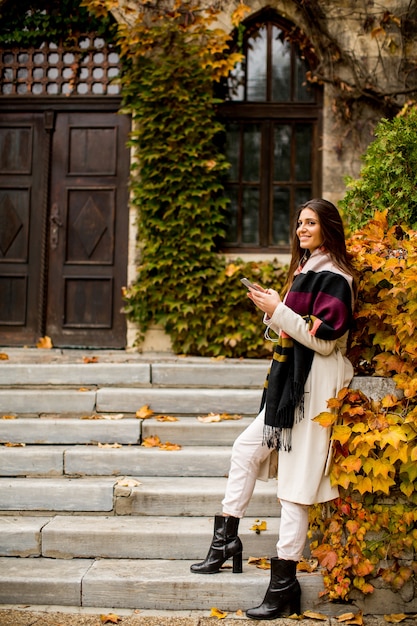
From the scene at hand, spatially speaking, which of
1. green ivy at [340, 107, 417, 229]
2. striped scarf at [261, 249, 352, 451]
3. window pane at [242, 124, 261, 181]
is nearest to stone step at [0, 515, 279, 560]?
striped scarf at [261, 249, 352, 451]

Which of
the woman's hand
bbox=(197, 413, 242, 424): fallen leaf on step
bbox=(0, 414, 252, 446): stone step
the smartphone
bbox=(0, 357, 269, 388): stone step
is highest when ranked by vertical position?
the smartphone

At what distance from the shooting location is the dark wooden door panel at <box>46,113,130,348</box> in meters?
6.90

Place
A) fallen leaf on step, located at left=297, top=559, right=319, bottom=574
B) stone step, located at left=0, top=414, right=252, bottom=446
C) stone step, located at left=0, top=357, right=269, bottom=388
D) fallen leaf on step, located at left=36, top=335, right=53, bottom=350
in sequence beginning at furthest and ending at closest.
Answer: fallen leaf on step, located at left=36, top=335, right=53, bottom=350
stone step, located at left=0, top=357, right=269, bottom=388
stone step, located at left=0, top=414, right=252, bottom=446
fallen leaf on step, located at left=297, top=559, right=319, bottom=574

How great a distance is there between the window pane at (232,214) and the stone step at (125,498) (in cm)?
359

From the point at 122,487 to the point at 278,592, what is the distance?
4.16 ft

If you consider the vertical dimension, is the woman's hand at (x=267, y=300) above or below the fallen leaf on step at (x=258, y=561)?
above

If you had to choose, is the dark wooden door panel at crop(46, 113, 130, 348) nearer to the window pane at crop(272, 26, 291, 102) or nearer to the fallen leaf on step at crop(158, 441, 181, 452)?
the window pane at crop(272, 26, 291, 102)

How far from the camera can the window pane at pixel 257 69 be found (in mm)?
6957

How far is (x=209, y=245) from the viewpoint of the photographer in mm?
6398

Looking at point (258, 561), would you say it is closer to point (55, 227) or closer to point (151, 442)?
point (151, 442)

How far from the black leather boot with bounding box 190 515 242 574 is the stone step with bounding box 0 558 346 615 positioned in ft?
A: 0.14

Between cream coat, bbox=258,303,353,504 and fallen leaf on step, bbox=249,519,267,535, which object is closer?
cream coat, bbox=258,303,353,504

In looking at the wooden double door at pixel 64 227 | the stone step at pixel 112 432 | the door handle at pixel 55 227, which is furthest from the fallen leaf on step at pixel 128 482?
the door handle at pixel 55 227

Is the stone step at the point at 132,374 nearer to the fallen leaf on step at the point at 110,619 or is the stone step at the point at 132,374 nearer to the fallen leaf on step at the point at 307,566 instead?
the fallen leaf on step at the point at 307,566
